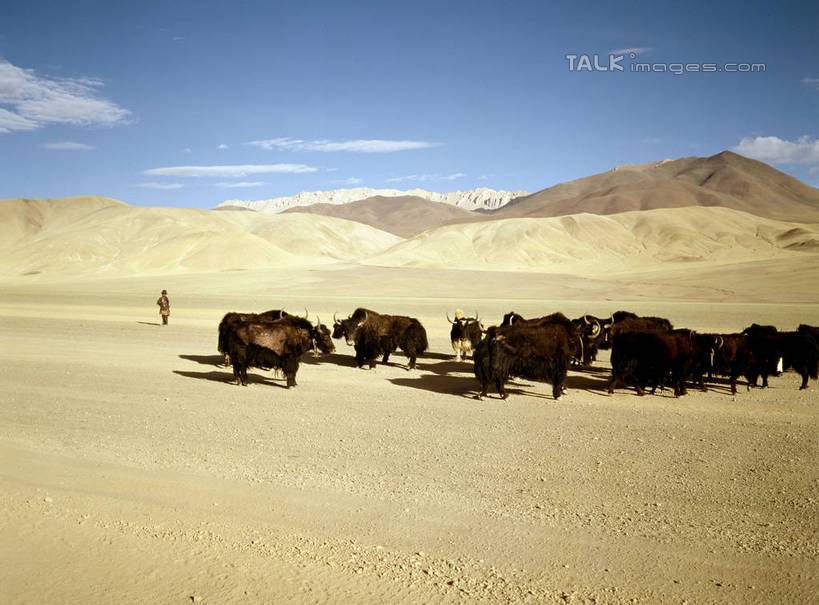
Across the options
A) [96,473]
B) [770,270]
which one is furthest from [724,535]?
[770,270]

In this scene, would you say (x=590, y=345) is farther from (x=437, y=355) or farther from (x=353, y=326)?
(x=353, y=326)

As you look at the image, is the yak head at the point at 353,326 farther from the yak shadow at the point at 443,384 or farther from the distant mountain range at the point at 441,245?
the distant mountain range at the point at 441,245

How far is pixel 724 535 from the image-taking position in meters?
5.93

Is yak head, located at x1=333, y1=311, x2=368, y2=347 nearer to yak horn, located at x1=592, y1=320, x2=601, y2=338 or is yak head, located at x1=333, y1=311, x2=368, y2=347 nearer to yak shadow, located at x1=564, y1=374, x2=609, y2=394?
yak shadow, located at x1=564, y1=374, x2=609, y2=394

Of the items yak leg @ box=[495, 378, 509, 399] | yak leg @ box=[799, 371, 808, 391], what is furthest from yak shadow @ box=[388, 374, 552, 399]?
yak leg @ box=[799, 371, 808, 391]

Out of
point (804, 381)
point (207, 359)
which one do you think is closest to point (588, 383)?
point (804, 381)

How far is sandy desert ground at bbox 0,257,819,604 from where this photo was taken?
5109 mm

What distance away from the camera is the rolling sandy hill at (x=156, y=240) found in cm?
9938

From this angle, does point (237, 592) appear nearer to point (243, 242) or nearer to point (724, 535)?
point (724, 535)

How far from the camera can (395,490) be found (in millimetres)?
7062

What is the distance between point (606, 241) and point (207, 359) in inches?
4417

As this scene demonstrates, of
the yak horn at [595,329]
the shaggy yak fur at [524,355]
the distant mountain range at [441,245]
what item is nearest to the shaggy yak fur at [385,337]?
the shaggy yak fur at [524,355]

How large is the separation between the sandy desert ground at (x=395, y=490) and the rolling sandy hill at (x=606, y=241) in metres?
81.2

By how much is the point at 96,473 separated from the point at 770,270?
68.8 m
